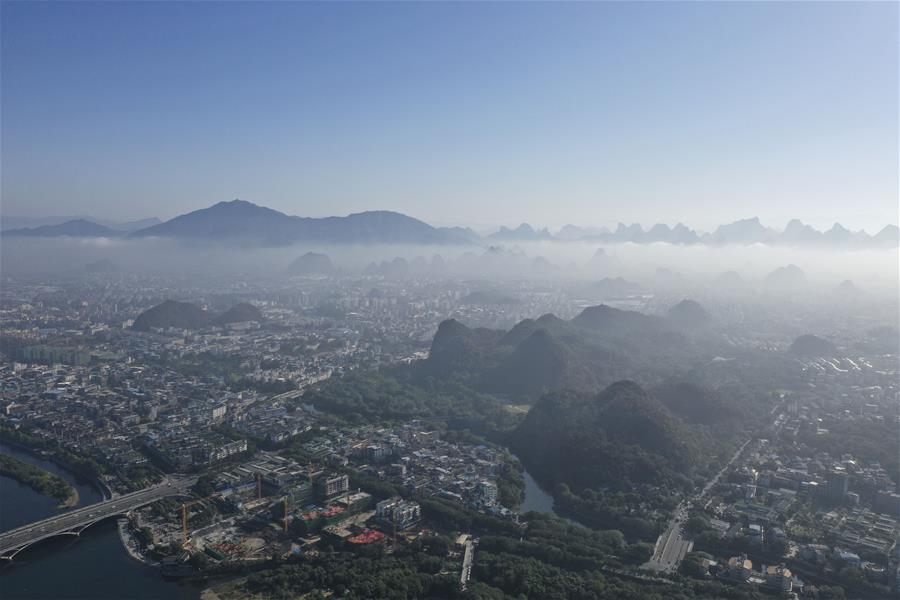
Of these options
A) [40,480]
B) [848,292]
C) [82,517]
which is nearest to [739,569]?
[82,517]

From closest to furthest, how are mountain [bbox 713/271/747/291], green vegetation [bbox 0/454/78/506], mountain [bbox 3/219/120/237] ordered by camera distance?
green vegetation [bbox 0/454/78/506] < mountain [bbox 713/271/747/291] < mountain [bbox 3/219/120/237]

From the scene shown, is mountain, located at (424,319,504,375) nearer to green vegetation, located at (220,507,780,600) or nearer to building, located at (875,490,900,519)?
green vegetation, located at (220,507,780,600)

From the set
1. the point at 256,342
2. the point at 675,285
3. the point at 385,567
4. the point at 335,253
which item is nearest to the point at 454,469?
the point at 385,567

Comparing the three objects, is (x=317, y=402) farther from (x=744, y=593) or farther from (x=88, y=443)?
(x=744, y=593)

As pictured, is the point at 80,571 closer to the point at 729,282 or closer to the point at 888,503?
the point at 888,503

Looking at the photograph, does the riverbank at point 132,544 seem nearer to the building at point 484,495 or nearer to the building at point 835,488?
the building at point 484,495

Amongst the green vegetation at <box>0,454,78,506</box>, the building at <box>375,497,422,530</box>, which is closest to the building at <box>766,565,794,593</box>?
the building at <box>375,497,422,530</box>
